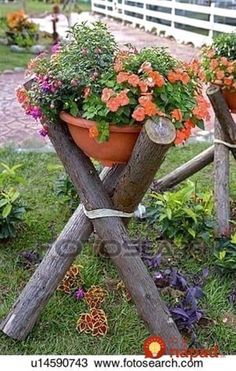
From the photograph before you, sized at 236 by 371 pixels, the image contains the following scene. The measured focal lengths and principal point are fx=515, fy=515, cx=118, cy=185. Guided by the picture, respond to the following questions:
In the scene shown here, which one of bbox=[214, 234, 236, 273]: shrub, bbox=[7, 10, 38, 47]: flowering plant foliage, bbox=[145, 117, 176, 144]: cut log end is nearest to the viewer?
bbox=[145, 117, 176, 144]: cut log end

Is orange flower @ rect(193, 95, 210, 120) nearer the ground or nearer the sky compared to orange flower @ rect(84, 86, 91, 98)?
nearer the ground

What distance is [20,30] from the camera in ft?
28.3

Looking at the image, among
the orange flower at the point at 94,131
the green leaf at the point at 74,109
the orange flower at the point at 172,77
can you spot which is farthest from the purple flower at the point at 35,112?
the orange flower at the point at 172,77

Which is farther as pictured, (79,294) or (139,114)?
(79,294)

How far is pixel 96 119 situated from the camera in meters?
1.66

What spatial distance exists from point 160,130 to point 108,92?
21 cm

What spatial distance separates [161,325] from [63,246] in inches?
18.5

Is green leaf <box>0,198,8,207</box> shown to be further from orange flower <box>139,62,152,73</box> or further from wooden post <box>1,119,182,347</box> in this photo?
orange flower <box>139,62,152,73</box>

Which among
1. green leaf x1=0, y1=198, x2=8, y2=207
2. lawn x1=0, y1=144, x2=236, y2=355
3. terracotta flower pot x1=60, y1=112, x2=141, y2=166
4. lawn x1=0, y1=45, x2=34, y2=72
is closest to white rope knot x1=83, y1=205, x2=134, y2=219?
terracotta flower pot x1=60, y1=112, x2=141, y2=166

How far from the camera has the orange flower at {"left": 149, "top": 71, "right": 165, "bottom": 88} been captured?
163 centimetres

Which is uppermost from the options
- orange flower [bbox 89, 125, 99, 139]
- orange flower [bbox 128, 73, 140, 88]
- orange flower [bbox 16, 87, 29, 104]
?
orange flower [bbox 128, 73, 140, 88]

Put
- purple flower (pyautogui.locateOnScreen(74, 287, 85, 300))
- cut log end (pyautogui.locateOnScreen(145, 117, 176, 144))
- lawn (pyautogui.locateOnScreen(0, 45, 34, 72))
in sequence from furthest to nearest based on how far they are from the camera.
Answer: lawn (pyautogui.locateOnScreen(0, 45, 34, 72))
purple flower (pyautogui.locateOnScreen(74, 287, 85, 300))
cut log end (pyautogui.locateOnScreen(145, 117, 176, 144))

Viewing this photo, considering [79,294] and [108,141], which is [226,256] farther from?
[108,141]

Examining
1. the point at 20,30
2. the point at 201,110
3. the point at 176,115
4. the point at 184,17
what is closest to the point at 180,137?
the point at 176,115
